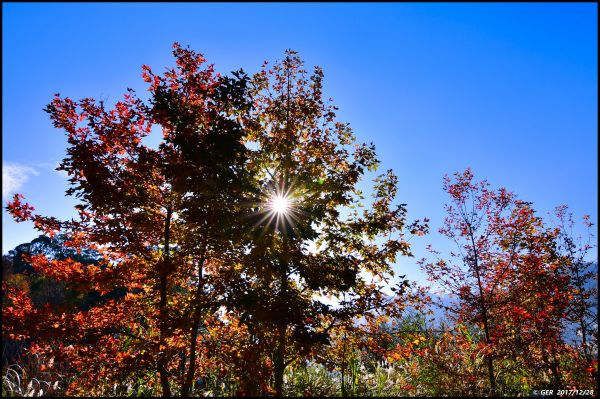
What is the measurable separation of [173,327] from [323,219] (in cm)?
330

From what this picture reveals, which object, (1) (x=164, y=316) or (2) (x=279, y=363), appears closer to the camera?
(1) (x=164, y=316)

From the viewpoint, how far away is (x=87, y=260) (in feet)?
135

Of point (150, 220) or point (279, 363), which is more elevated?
point (150, 220)

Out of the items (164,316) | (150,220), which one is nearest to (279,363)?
(164,316)

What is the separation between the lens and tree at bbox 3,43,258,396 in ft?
17.6

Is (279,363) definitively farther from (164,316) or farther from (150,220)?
(150,220)

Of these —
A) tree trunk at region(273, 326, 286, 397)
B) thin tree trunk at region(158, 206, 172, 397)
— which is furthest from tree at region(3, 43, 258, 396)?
tree trunk at region(273, 326, 286, 397)

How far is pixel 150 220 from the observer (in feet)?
20.1

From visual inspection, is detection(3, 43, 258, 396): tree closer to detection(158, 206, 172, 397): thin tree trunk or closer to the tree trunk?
detection(158, 206, 172, 397): thin tree trunk

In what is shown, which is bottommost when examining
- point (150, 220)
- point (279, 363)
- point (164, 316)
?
point (279, 363)

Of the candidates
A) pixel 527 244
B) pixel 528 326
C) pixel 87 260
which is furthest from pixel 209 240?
pixel 87 260

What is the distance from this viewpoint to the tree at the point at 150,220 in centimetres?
537

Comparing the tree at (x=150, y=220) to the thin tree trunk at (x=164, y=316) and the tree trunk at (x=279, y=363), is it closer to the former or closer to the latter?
the thin tree trunk at (x=164, y=316)

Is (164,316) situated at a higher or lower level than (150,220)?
lower
